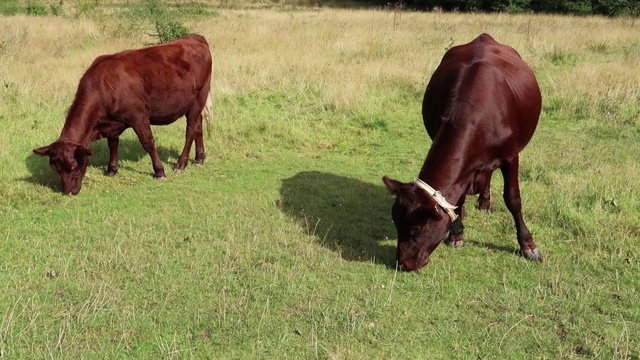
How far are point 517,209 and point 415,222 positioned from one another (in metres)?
1.30

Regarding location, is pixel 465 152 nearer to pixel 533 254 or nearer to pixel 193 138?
pixel 533 254

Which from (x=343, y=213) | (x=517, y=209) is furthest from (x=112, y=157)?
(x=517, y=209)

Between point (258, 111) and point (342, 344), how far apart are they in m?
7.14

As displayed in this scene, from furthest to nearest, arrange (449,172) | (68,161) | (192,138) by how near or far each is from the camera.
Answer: (192,138), (68,161), (449,172)

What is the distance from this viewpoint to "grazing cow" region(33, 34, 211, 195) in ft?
22.7

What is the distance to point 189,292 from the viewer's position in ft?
15.1

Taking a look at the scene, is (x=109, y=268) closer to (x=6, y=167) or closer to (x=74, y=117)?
(x=74, y=117)

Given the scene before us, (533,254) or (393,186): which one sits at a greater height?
(393,186)

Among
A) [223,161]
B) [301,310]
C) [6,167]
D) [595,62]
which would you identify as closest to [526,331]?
[301,310]

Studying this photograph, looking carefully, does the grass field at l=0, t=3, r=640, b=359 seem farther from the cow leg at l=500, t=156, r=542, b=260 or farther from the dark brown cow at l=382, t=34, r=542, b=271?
the dark brown cow at l=382, t=34, r=542, b=271

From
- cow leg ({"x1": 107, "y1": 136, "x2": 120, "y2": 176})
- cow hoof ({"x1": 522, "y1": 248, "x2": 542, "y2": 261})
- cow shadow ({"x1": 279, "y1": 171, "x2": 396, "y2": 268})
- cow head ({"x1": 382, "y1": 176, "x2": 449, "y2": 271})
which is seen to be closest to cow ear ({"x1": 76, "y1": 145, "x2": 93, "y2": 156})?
cow leg ({"x1": 107, "y1": 136, "x2": 120, "y2": 176})

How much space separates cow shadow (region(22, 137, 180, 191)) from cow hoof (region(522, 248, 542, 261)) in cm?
490

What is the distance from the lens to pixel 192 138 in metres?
8.31

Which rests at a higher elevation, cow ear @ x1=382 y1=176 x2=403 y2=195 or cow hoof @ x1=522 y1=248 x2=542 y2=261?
cow ear @ x1=382 y1=176 x2=403 y2=195
